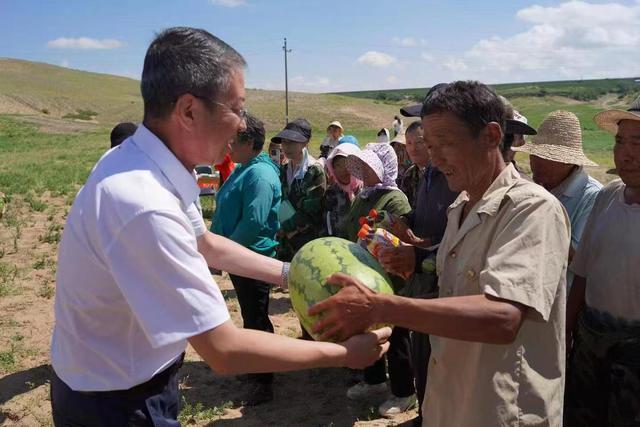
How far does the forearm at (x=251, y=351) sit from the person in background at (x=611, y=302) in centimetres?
197

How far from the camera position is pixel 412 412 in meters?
5.17

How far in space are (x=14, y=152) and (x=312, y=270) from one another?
34.0 meters

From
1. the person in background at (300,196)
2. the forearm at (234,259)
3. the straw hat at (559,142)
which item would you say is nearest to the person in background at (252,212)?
the person in background at (300,196)

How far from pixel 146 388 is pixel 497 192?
1.62 meters

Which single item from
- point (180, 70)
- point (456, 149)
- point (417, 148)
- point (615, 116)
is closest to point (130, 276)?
point (180, 70)

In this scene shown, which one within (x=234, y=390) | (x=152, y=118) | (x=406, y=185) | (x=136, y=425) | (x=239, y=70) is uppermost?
(x=239, y=70)

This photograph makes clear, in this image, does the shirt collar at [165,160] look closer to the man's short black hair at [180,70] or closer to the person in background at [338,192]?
the man's short black hair at [180,70]

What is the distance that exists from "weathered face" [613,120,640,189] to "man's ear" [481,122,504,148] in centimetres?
135

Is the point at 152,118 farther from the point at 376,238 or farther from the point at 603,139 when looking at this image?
the point at 603,139

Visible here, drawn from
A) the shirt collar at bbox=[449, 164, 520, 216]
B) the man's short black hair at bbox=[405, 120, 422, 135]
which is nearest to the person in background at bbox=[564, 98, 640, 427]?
the shirt collar at bbox=[449, 164, 520, 216]

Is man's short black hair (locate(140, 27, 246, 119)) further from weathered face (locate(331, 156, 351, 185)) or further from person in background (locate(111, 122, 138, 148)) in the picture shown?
weathered face (locate(331, 156, 351, 185))

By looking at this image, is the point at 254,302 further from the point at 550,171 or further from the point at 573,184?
the point at 573,184

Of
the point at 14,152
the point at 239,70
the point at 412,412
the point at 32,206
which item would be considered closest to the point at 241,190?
the point at 412,412

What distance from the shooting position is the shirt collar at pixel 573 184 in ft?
13.8
